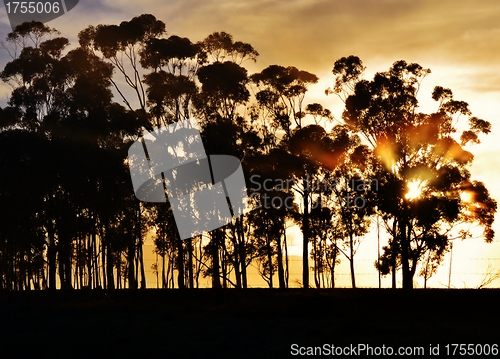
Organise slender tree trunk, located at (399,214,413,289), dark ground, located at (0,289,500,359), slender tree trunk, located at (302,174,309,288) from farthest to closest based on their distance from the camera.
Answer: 1. slender tree trunk, located at (302,174,309,288)
2. slender tree trunk, located at (399,214,413,289)
3. dark ground, located at (0,289,500,359)

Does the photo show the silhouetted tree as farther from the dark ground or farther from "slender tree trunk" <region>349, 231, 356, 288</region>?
the dark ground

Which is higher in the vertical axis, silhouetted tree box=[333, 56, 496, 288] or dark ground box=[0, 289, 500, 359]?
silhouetted tree box=[333, 56, 496, 288]

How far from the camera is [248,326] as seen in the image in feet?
66.2

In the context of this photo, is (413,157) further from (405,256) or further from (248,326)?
(248,326)

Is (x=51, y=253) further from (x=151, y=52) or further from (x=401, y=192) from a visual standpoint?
(x=401, y=192)

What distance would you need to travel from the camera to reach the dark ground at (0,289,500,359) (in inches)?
682

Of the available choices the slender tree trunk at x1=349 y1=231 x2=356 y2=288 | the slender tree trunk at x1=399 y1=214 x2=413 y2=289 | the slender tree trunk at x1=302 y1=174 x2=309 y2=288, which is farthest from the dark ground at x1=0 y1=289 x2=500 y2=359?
the slender tree trunk at x1=349 y1=231 x2=356 y2=288

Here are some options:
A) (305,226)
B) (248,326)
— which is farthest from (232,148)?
(248,326)

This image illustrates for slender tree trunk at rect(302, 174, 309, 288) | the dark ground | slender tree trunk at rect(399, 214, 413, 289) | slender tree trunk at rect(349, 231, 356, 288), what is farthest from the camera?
slender tree trunk at rect(349, 231, 356, 288)

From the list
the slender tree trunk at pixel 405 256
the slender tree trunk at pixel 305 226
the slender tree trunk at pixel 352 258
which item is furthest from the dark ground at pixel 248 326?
the slender tree trunk at pixel 352 258

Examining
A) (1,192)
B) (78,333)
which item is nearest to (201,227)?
(1,192)

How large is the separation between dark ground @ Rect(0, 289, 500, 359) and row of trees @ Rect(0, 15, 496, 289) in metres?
24.0

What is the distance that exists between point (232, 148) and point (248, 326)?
101 ft

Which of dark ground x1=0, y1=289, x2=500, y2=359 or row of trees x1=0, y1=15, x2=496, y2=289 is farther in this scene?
row of trees x1=0, y1=15, x2=496, y2=289
